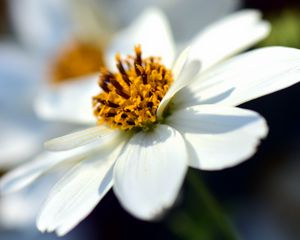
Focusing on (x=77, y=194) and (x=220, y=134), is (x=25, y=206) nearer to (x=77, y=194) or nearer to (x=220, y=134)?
(x=77, y=194)

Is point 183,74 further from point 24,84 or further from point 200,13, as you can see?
point 24,84

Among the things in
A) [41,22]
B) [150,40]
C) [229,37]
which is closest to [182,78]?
[229,37]

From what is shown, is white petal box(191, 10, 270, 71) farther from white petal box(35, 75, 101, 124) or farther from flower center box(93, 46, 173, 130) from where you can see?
white petal box(35, 75, 101, 124)


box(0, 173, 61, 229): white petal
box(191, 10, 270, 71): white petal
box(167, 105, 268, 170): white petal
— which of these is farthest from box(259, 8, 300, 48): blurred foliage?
box(0, 173, 61, 229): white petal

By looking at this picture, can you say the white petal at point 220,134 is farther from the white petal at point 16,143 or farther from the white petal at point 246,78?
the white petal at point 16,143

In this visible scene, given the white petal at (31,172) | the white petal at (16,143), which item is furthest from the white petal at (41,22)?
the white petal at (31,172)
